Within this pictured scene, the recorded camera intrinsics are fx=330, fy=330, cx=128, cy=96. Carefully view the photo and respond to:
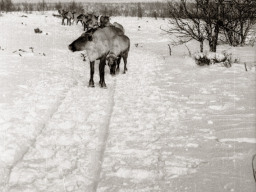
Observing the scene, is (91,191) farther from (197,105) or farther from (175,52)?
(175,52)

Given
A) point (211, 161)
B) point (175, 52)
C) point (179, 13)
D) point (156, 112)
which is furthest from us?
point (175, 52)

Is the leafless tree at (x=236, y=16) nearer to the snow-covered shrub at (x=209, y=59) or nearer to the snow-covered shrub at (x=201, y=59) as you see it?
the snow-covered shrub at (x=209, y=59)

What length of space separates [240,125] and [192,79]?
3.78 m

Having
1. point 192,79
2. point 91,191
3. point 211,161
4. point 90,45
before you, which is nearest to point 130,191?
point 91,191

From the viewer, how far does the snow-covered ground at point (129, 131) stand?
3.65 meters

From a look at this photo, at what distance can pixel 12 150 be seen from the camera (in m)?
4.44

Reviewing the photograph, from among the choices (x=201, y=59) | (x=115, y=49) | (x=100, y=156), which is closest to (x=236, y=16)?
(x=201, y=59)

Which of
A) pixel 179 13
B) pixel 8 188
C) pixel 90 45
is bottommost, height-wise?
pixel 8 188

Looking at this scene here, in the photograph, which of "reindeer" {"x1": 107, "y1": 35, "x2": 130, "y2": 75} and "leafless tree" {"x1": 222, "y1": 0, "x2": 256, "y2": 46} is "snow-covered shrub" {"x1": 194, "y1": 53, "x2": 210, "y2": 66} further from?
"reindeer" {"x1": 107, "y1": 35, "x2": 130, "y2": 75}

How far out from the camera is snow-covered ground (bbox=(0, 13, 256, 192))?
12.0 ft

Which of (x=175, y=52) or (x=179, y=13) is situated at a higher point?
(x=179, y=13)

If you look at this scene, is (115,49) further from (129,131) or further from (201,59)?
(129,131)

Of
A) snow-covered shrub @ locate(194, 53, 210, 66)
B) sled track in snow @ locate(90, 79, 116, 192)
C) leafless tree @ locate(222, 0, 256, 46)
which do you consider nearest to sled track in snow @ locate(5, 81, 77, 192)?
sled track in snow @ locate(90, 79, 116, 192)

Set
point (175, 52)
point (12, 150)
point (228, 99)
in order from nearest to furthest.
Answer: point (12, 150), point (228, 99), point (175, 52)
